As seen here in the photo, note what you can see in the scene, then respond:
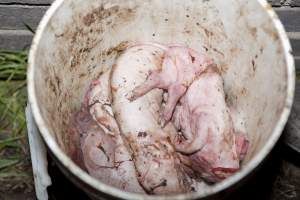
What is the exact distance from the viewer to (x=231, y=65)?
1.45 m

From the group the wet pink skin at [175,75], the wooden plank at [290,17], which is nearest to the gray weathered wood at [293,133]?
the wooden plank at [290,17]

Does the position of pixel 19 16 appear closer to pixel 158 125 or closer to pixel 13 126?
pixel 13 126

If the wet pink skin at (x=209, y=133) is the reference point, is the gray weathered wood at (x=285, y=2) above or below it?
above

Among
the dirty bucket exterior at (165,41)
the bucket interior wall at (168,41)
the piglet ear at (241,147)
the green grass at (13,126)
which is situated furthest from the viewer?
the green grass at (13,126)

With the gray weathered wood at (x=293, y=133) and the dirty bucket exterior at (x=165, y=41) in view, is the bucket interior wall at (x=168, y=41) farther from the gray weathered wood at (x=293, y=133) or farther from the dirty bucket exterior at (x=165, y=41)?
the gray weathered wood at (x=293, y=133)

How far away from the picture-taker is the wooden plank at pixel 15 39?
1891mm

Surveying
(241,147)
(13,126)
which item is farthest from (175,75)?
(13,126)

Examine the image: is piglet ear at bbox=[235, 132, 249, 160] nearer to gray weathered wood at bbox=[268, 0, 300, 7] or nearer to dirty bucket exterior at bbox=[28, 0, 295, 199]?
dirty bucket exterior at bbox=[28, 0, 295, 199]

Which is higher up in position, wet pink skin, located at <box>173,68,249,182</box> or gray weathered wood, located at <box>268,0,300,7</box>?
gray weathered wood, located at <box>268,0,300,7</box>

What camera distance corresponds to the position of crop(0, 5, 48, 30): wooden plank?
177 centimetres

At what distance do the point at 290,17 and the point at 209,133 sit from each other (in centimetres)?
65

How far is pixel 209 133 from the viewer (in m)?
1.33

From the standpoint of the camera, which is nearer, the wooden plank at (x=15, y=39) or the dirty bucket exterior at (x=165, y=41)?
the dirty bucket exterior at (x=165, y=41)

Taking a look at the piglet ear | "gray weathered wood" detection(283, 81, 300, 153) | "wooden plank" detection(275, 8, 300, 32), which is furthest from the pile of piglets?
"wooden plank" detection(275, 8, 300, 32)
